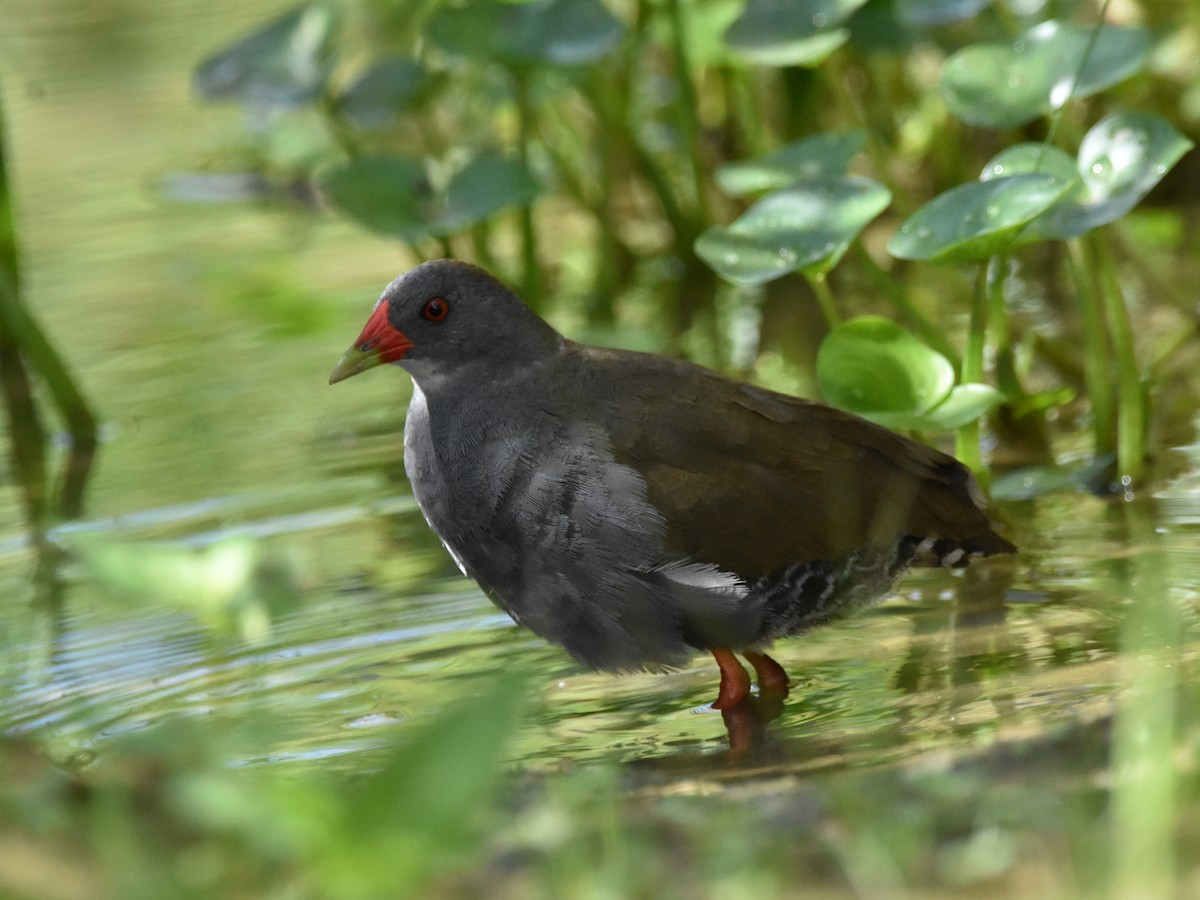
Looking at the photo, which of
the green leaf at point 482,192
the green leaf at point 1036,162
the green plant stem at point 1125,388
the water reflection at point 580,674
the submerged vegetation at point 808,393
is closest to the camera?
the submerged vegetation at point 808,393

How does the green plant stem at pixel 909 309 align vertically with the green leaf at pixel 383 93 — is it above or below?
below

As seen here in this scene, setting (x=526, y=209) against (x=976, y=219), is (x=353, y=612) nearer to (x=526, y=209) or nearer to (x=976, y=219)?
(x=976, y=219)

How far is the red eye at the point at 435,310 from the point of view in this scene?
360 cm

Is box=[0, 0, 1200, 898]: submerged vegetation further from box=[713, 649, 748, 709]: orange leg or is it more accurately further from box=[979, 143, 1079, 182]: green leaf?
box=[713, 649, 748, 709]: orange leg

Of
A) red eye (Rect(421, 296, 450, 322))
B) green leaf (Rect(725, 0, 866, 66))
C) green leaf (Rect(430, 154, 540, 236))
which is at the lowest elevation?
red eye (Rect(421, 296, 450, 322))

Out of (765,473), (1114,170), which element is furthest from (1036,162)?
(765,473)

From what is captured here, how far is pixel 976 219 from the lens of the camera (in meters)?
3.60

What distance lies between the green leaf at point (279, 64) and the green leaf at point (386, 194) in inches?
20.0

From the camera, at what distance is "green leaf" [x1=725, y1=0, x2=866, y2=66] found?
451cm

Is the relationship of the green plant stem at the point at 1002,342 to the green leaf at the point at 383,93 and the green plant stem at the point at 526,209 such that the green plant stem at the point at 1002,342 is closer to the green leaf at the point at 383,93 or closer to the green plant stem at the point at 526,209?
the green plant stem at the point at 526,209

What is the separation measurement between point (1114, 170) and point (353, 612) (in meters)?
2.10

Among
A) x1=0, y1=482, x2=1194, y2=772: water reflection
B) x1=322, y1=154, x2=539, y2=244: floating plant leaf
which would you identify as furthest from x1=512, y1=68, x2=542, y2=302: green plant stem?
x1=0, y1=482, x2=1194, y2=772: water reflection

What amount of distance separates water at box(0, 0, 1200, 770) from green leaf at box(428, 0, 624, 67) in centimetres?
126

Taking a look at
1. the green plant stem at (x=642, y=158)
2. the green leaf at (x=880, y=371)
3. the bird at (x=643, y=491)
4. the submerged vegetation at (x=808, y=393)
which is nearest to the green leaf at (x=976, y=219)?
the submerged vegetation at (x=808, y=393)
